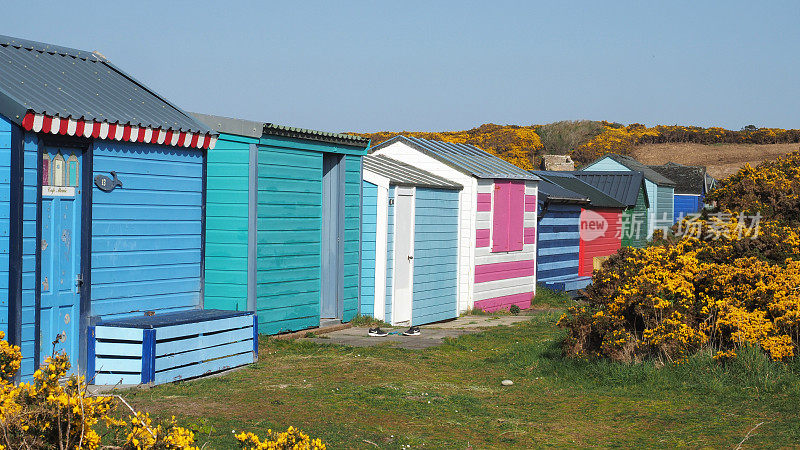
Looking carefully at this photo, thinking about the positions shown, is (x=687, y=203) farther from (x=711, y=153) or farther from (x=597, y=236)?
(x=711, y=153)

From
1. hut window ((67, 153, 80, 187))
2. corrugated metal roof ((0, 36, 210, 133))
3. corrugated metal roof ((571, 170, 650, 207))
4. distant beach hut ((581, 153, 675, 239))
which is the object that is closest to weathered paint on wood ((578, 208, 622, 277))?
corrugated metal roof ((571, 170, 650, 207))

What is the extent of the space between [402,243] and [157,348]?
21.6 feet

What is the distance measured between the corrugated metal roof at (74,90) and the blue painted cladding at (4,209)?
A: 0.19 meters

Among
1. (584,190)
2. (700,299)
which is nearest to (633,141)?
(584,190)

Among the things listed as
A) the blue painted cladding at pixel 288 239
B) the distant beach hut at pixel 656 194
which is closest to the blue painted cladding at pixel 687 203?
the distant beach hut at pixel 656 194

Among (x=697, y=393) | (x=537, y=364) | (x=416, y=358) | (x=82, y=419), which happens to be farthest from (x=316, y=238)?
(x=82, y=419)

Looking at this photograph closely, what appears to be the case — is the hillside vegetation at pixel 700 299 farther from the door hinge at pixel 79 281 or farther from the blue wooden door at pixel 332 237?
the door hinge at pixel 79 281

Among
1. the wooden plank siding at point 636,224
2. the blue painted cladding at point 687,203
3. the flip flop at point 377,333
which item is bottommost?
the flip flop at point 377,333

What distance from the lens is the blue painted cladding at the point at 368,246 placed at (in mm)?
14516

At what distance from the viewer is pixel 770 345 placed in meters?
9.03

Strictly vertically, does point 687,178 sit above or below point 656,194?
above

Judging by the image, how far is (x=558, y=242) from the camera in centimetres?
2136

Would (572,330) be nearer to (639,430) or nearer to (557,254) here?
(639,430)

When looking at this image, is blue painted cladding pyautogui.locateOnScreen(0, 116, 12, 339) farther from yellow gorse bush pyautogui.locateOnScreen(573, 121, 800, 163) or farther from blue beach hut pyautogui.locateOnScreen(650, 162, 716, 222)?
yellow gorse bush pyautogui.locateOnScreen(573, 121, 800, 163)
